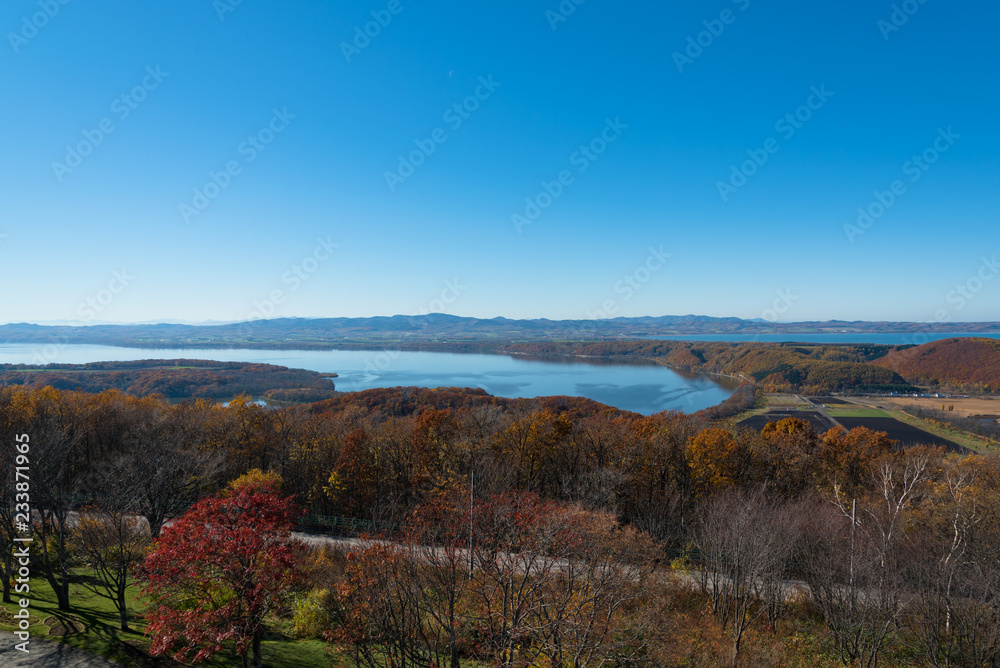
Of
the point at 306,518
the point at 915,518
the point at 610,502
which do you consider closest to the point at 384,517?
the point at 306,518

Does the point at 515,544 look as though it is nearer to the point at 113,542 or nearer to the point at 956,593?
the point at 113,542

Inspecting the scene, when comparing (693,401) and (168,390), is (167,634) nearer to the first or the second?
(168,390)

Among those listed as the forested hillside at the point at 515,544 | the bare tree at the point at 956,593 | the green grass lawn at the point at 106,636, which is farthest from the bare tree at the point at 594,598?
the bare tree at the point at 956,593

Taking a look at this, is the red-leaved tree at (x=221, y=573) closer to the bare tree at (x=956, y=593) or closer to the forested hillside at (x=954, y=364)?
the bare tree at (x=956, y=593)

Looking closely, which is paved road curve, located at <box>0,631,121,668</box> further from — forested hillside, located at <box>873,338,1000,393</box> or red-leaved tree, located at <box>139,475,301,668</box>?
forested hillside, located at <box>873,338,1000,393</box>

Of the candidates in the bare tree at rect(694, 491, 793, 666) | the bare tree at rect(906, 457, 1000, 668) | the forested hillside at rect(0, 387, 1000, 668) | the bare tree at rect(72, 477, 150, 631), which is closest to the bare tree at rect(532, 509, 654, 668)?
the forested hillside at rect(0, 387, 1000, 668)

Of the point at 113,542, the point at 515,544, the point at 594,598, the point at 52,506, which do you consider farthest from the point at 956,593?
the point at 52,506

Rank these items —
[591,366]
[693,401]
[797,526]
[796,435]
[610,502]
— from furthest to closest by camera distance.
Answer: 1. [591,366]
2. [693,401]
3. [796,435]
4. [610,502]
5. [797,526]
